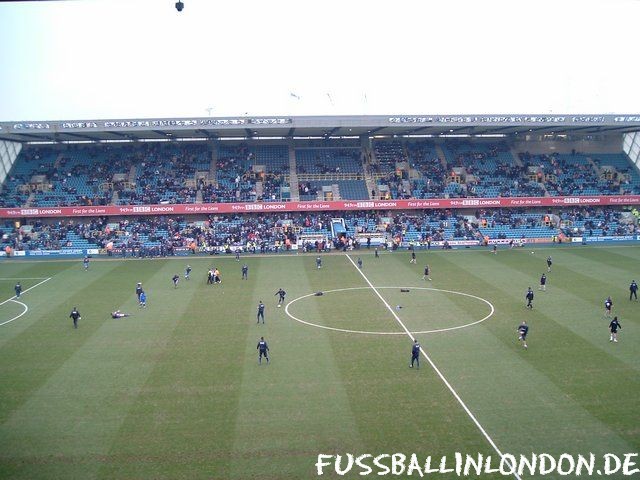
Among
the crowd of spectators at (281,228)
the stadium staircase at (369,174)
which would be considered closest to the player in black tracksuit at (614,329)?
the crowd of spectators at (281,228)

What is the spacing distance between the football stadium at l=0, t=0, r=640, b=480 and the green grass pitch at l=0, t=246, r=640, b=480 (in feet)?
0.37

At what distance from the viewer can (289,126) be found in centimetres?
5472

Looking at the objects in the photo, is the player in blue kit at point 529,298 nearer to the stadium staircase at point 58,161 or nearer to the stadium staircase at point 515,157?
the stadium staircase at point 515,157

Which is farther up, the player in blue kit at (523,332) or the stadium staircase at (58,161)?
the stadium staircase at (58,161)

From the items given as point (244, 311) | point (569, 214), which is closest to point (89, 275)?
point (244, 311)

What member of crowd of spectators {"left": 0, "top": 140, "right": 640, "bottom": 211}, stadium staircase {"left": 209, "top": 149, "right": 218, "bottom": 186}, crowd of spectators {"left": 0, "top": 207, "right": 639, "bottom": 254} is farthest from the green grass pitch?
stadium staircase {"left": 209, "top": 149, "right": 218, "bottom": 186}

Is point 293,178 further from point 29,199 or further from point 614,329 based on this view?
point 614,329

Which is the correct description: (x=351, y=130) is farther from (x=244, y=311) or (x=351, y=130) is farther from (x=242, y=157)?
(x=244, y=311)

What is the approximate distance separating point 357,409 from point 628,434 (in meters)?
8.33

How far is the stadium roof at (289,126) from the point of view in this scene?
53188mm

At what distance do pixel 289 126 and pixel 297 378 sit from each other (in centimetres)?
3847

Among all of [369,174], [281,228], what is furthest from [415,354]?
[369,174]

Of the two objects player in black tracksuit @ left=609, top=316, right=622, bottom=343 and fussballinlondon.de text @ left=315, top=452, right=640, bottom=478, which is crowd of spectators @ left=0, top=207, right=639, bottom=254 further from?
fussballinlondon.de text @ left=315, top=452, right=640, bottom=478

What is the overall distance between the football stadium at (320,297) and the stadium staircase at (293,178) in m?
0.43
